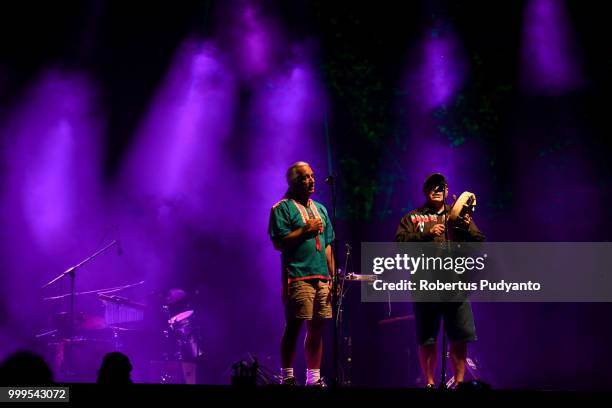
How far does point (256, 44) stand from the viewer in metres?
Answer: 10.5

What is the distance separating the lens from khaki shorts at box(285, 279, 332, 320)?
5641mm

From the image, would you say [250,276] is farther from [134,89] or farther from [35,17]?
[35,17]

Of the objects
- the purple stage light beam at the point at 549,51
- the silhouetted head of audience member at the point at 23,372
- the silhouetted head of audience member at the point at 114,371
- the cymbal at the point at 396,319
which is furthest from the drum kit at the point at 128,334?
the purple stage light beam at the point at 549,51

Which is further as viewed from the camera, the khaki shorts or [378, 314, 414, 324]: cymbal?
[378, 314, 414, 324]: cymbal

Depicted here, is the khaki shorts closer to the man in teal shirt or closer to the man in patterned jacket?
the man in teal shirt

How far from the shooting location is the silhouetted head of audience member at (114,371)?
3.88m

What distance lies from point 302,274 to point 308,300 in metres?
0.25

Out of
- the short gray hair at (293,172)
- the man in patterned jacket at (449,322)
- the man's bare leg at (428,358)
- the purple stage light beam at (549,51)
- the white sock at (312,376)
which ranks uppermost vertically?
the purple stage light beam at (549,51)

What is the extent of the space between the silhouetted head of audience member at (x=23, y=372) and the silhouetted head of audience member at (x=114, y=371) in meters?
0.33

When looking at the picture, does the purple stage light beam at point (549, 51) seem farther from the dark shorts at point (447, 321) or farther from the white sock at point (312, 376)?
the white sock at point (312, 376)

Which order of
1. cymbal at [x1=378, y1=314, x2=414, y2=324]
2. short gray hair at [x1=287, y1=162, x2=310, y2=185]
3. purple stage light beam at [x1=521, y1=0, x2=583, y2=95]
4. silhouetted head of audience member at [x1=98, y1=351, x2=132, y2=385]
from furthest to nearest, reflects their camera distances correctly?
purple stage light beam at [x1=521, y1=0, x2=583, y2=95] < cymbal at [x1=378, y1=314, x2=414, y2=324] < short gray hair at [x1=287, y1=162, x2=310, y2=185] < silhouetted head of audience member at [x1=98, y1=351, x2=132, y2=385]

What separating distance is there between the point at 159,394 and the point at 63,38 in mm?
8281

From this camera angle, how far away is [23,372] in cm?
360

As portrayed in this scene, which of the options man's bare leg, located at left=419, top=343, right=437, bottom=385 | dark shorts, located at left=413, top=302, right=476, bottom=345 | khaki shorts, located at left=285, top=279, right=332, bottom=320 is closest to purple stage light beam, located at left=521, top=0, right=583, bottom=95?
dark shorts, located at left=413, top=302, right=476, bottom=345
